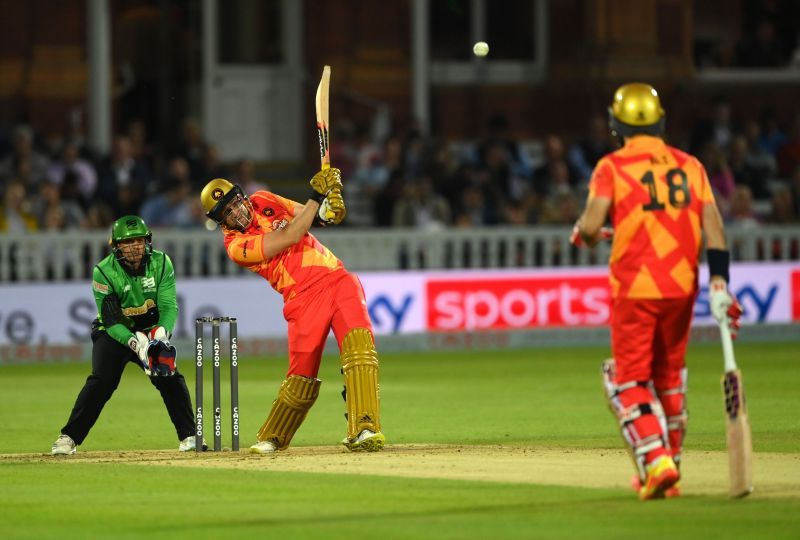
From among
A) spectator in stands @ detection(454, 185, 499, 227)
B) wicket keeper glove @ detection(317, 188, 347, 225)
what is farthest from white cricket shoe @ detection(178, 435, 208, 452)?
spectator in stands @ detection(454, 185, 499, 227)

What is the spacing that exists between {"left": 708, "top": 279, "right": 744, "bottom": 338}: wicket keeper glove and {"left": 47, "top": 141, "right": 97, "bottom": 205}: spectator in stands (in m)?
14.4

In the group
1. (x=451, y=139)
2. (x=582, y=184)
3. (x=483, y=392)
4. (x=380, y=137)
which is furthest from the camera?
(x=451, y=139)

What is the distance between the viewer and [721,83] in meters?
30.4

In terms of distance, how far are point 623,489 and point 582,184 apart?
1584 cm

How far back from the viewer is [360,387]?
12281 millimetres

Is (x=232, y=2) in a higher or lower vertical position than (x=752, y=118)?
higher

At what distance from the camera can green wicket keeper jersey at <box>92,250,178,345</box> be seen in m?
12.9

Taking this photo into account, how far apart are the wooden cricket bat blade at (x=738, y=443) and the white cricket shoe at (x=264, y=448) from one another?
12.5 ft

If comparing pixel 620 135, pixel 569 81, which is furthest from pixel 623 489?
pixel 569 81

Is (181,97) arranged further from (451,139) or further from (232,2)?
(451,139)

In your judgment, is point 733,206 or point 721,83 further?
point 721,83

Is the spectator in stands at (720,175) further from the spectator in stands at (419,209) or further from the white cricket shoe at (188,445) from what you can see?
the white cricket shoe at (188,445)

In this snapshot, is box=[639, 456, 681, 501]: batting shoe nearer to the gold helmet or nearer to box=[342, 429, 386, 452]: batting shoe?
box=[342, 429, 386, 452]: batting shoe

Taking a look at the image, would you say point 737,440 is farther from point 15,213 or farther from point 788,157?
point 788,157
